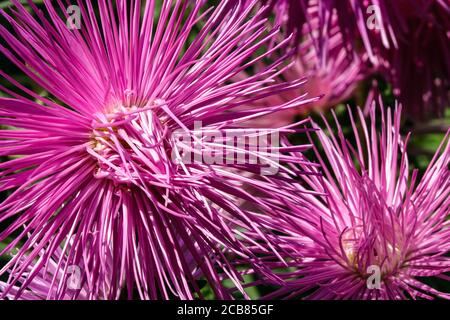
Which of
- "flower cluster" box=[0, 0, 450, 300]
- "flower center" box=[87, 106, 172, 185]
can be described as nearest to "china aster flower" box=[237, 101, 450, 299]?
"flower cluster" box=[0, 0, 450, 300]

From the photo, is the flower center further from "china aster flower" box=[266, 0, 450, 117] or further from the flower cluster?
"china aster flower" box=[266, 0, 450, 117]

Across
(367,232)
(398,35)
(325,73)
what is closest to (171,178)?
(367,232)

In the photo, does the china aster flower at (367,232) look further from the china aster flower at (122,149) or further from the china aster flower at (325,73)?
the china aster flower at (325,73)

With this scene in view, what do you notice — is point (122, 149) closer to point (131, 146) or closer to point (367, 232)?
point (131, 146)

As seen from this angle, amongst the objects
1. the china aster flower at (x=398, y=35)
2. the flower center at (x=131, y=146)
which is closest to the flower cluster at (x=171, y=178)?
the flower center at (x=131, y=146)

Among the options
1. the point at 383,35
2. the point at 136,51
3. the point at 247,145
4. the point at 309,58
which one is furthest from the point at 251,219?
the point at 309,58

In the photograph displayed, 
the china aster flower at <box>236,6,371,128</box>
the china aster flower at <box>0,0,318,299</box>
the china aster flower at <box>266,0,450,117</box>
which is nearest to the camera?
the china aster flower at <box>0,0,318,299</box>

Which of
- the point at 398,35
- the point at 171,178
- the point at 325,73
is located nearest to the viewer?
the point at 171,178

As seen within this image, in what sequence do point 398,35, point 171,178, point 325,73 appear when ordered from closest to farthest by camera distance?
point 171,178, point 398,35, point 325,73
